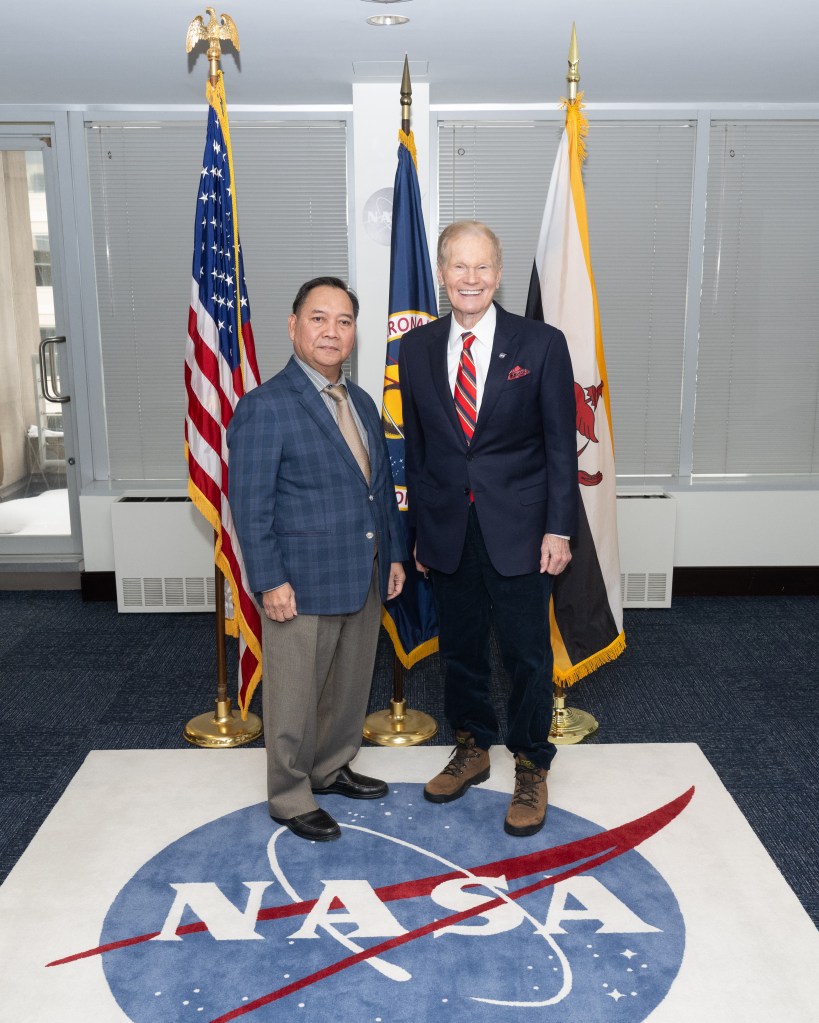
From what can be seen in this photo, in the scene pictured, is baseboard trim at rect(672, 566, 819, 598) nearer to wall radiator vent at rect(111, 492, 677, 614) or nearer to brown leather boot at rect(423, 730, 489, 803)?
wall radiator vent at rect(111, 492, 677, 614)

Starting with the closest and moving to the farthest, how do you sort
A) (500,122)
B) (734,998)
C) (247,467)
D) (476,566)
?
(734,998) → (247,467) → (476,566) → (500,122)

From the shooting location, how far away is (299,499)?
255 cm

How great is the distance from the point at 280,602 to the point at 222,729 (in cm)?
105

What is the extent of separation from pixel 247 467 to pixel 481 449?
0.64 metres

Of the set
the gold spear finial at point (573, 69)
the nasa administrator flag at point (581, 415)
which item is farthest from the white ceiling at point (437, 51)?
the nasa administrator flag at point (581, 415)

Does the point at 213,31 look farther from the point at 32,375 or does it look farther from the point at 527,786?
the point at 32,375

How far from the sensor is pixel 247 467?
2488 millimetres

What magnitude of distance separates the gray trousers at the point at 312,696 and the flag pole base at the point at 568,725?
0.80 metres

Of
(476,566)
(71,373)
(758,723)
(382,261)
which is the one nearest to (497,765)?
(476,566)

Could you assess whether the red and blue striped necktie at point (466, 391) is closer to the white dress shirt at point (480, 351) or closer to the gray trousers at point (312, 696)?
the white dress shirt at point (480, 351)

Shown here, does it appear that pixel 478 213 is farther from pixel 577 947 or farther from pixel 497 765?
pixel 577 947

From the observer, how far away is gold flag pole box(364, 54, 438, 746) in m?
3.32

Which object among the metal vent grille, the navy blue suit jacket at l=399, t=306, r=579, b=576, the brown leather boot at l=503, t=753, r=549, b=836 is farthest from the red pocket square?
the metal vent grille

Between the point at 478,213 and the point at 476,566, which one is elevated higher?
the point at 478,213
